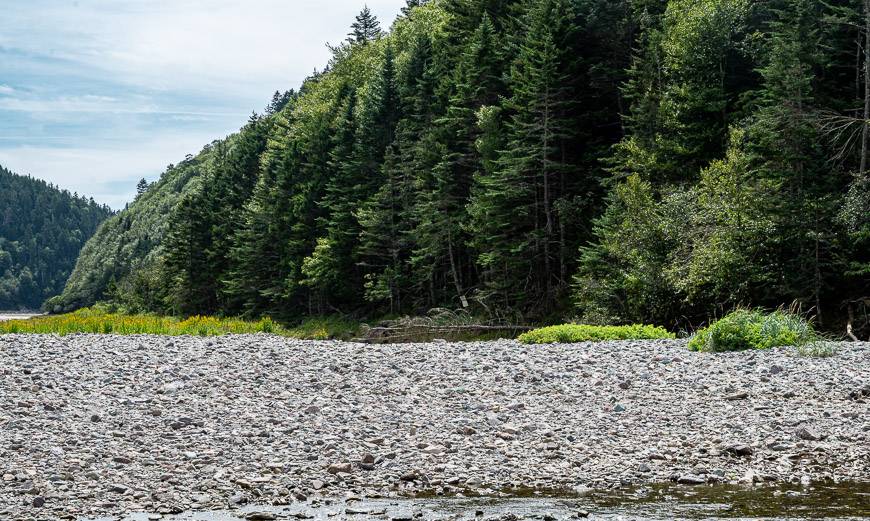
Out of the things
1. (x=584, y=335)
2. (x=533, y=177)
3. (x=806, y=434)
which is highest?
(x=533, y=177)

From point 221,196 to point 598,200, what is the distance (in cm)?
4884

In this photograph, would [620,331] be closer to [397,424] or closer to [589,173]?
[397,424]

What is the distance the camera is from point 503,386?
521 inches

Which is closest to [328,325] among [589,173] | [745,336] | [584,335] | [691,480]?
[589,173]

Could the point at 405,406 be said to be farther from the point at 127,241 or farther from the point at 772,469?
the point at 127,241

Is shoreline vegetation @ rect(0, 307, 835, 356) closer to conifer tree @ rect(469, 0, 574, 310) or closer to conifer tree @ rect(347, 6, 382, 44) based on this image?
conifer tree @ rect(469, 0, 574, 310)

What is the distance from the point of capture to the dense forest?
82.1 ft

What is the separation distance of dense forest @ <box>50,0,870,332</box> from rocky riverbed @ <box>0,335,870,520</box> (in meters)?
9.78

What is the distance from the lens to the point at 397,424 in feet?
36.7

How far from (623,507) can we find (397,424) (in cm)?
373

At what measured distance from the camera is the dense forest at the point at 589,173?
2503 cm

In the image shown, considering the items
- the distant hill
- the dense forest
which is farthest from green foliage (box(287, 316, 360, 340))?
the distant hill

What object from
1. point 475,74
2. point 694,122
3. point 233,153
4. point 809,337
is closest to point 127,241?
point 233,153

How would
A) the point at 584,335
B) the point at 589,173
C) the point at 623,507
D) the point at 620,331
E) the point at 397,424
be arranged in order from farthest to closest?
the point at 589,173
the point at 620,331
the point at 584,335
the point at 397,424
the point at 623,507
